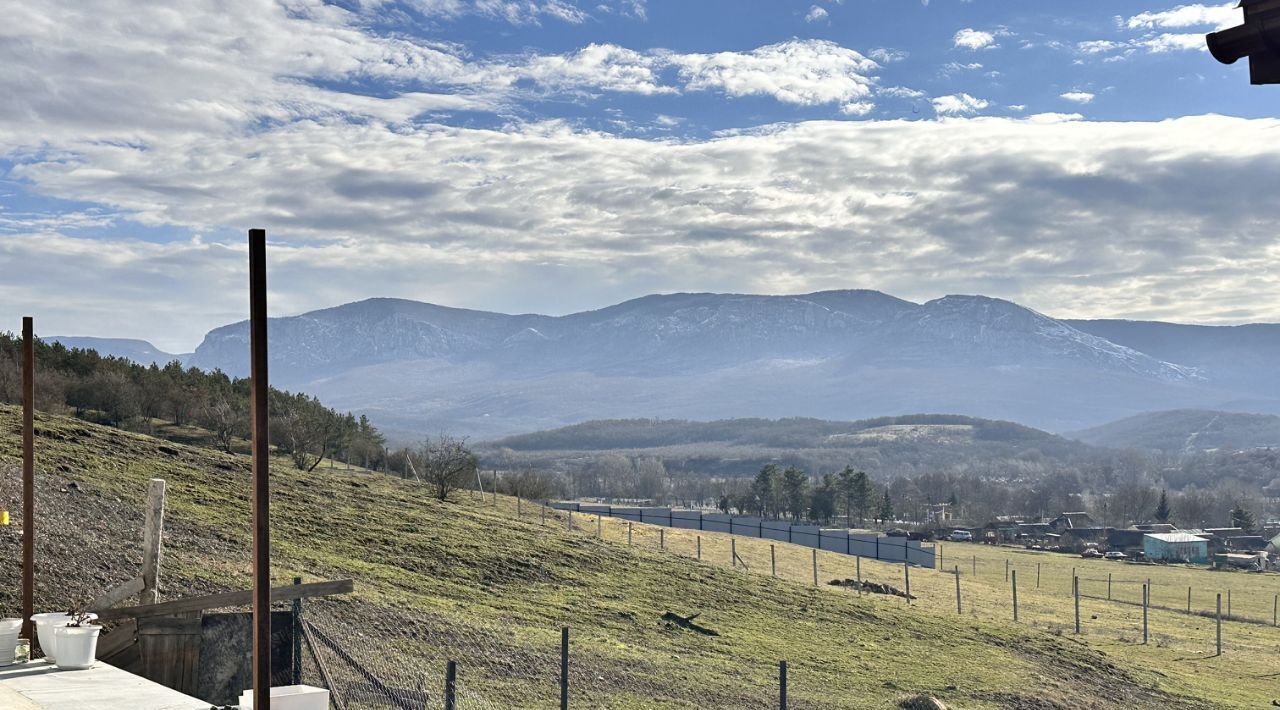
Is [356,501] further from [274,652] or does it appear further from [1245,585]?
[1245,585]

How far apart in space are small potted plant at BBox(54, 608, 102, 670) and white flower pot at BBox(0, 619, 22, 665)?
46.4 inches

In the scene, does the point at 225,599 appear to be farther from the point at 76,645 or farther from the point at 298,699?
the point at 298,699

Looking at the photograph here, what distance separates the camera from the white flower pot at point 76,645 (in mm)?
14969

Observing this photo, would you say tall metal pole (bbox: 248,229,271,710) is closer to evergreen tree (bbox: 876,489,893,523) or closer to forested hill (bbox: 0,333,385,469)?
forested hill (bbox: 0,333,385,469)

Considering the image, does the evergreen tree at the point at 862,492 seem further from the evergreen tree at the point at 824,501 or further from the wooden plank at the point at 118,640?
the wooden plank at the point at 118,640

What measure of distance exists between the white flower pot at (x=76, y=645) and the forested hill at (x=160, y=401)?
5153 centimetres

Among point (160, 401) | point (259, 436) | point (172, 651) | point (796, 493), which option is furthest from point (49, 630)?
point (796, 493)

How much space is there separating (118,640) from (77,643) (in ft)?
2.61

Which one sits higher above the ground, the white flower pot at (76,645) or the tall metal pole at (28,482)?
the tall metal pole at (28,482)

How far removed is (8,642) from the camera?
52.3 ft

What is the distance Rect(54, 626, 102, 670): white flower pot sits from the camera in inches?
589

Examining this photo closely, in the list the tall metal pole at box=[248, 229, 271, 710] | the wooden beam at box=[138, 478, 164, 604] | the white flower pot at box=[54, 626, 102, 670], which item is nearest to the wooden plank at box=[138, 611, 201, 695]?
the white flower pot at box=[54, 626, 102, 670]

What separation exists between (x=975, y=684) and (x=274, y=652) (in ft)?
67.7

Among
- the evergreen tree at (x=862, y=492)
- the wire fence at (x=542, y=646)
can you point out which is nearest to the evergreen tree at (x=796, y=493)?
the evergreen tree at (x=862, y=492)
